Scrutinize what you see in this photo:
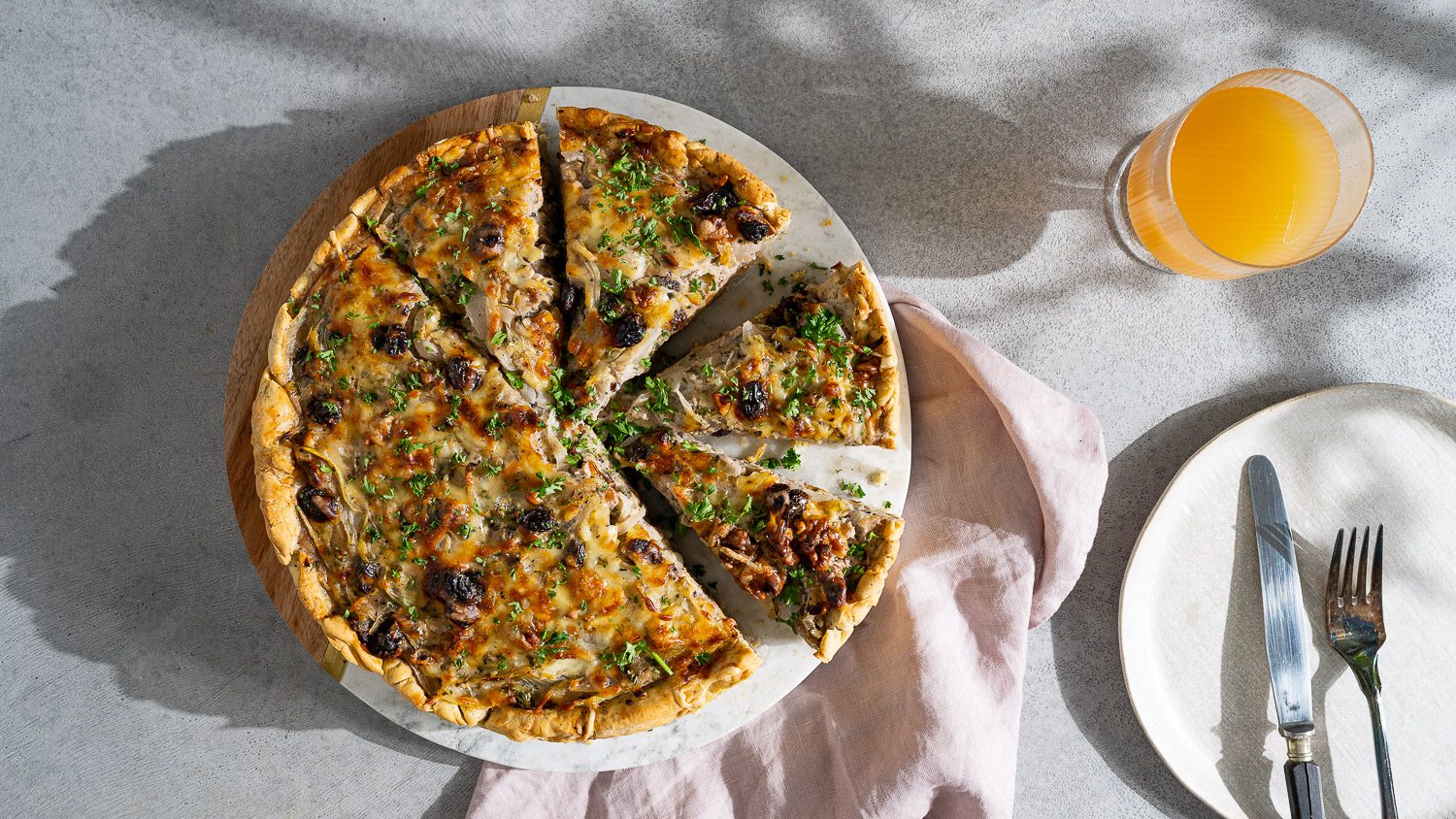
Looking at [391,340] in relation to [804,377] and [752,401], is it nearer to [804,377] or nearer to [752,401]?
[752,401]

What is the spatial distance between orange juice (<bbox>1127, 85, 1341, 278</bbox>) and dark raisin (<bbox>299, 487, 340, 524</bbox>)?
3700 mm

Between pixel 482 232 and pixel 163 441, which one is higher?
pixel 482 232

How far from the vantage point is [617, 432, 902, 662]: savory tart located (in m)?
3.74

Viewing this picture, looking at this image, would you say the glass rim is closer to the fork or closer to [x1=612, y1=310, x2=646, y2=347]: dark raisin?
the fork

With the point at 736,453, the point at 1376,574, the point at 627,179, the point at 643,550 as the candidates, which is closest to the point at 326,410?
the point at 643,550

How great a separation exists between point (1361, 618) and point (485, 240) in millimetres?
4276

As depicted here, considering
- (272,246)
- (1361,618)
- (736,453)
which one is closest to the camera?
(736,453)

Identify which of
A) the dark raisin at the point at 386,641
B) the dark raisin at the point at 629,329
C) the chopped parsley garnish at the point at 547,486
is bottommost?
the dark raisin at the point at 386,641

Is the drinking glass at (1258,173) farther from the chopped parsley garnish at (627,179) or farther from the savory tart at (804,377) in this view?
the chopped parsley garnish at (627,179)

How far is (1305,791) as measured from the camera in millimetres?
4098

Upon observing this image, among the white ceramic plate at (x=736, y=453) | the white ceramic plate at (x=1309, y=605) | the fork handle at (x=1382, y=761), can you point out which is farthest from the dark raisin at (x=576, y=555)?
the fork handle at (x=1382, y=761)

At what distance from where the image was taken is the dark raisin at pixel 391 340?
143 inches

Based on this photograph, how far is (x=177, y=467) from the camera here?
171 inches

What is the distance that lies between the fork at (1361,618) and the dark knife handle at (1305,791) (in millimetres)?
306
